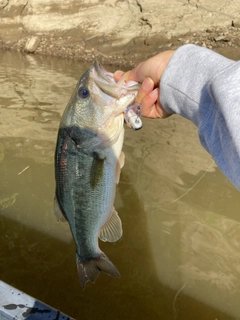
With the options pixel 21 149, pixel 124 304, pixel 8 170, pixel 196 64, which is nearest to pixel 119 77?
pixel 196 64

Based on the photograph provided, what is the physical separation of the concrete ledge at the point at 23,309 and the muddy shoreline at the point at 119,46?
8.07 m

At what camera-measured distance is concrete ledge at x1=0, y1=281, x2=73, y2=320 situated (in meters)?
1.71

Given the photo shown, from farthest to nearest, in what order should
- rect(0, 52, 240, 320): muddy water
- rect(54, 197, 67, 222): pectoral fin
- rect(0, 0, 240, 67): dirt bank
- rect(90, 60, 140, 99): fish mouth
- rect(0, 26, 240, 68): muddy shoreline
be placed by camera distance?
rect(0, 0, 240, 67): dirt bank → rect(0, 26, 240, 68): muddy shoreline → rect(0, 52, 240, 320): muddy water → rect(54, 197, 67, 222): pectoral fin → rect(90, 60, 140, 99): fish mouth

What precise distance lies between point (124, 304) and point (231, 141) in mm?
1993

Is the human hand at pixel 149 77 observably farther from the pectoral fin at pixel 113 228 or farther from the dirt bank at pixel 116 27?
the dirt bank at pixel 116 27

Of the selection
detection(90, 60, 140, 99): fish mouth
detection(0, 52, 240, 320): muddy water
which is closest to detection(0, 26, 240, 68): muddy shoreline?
detection(0, 52, 240, 320): muddy water

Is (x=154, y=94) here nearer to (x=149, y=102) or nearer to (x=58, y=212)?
(x=149, y=102)

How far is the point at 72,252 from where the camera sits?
3.32m

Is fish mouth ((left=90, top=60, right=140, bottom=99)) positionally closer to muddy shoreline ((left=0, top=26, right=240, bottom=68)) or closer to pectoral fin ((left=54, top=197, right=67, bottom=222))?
pectoral fin ((left=54, top=197, right=67, bottom=222))

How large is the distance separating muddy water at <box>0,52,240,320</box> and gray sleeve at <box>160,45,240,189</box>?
1692mm

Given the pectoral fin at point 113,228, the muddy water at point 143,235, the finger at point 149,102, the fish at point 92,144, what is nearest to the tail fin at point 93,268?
the pectoral fin at point 113,228

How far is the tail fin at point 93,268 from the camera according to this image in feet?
5.86

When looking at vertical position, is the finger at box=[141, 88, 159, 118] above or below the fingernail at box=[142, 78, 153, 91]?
below

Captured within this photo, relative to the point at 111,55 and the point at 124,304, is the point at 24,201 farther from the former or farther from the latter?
the point at 111,55
